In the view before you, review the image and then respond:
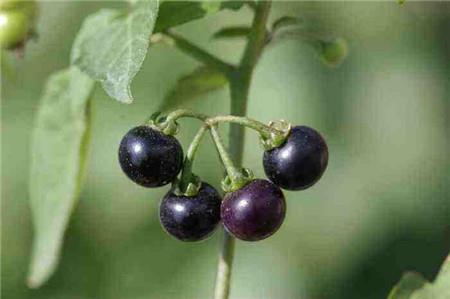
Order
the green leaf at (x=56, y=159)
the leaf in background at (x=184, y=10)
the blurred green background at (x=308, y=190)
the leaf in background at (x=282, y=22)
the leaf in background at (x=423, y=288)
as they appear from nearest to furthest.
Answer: the leaf in background at (x=423, y=288) → the leaf in background at (x=184, y=10) → the leaf in background at (x=282, y=22) → the green leaf at (x=56, y=159) → the blurred green background at (x=308, y=190)

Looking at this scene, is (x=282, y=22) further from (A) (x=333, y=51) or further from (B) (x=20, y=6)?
(B) (x=20, y=6)

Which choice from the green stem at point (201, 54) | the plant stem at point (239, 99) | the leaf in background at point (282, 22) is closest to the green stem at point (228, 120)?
the plant stem at point (239, 99)

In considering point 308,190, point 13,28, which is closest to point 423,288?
point 13,28

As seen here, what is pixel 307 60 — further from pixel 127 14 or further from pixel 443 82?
pixel 127 14

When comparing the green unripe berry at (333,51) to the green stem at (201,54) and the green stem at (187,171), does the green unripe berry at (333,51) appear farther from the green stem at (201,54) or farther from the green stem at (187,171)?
the green stem at (187,171)

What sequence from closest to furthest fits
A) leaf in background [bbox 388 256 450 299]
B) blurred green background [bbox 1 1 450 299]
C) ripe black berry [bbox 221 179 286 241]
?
ripe black berry [bbox 221 179 286 241] → leaf in background [bbox 388 256 450 299] → blurred green background [bbox 1 1 450 299]

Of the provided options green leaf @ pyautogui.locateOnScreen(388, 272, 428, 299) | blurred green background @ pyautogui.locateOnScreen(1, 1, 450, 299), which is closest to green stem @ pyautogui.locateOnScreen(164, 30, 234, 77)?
green leaf @ pyautogui.locateOnScreen(388, 272, 428, 299)

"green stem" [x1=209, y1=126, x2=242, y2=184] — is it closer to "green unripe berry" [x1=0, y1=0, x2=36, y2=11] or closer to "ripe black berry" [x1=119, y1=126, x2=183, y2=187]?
"ripe black berry" [x1=119, y1=126, x2=183, y2=187]
